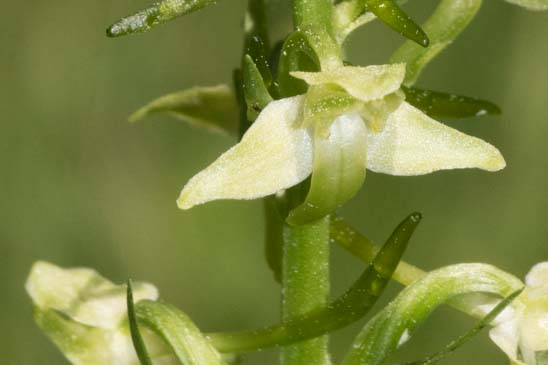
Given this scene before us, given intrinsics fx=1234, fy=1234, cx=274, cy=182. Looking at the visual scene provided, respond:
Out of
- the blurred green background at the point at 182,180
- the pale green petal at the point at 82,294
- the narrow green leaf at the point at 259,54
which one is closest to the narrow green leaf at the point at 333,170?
the narrow green leaf at the point at 259,54

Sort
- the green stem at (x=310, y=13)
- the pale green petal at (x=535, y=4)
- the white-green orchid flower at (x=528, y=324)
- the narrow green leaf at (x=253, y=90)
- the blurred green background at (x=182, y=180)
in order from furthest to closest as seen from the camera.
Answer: the blurred green background at (x=182, y=180)
the pale green petal at (x=535, y=4)
the white-green orchid flower at (x=528, y=324)
the green stem at (x=310, y=13)
the narrow green leaf at (x=253, y=90)

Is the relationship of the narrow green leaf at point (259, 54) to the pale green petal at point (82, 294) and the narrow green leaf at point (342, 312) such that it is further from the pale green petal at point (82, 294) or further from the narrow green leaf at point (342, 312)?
the pale green petal at point (82, 294)

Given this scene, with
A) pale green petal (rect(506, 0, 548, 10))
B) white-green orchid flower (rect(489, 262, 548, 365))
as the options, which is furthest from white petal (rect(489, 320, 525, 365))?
pale green petal (rect(506, 0, 548, 10))

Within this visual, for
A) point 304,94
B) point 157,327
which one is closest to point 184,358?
point 157,327

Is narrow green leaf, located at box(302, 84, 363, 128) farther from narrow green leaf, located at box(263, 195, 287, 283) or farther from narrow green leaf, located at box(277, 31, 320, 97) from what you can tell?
narrow green leaf, located at box(263, 195, 287, 283)

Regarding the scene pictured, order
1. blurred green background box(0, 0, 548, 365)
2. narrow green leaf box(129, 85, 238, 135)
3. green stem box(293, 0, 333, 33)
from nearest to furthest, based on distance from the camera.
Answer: green stem box(293, 0, 333, 33), narrow green leaf box(129, 85, 238, 135), blurred green background box(0, 0, 548, 365)

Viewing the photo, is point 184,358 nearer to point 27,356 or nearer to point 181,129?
point 27,356
